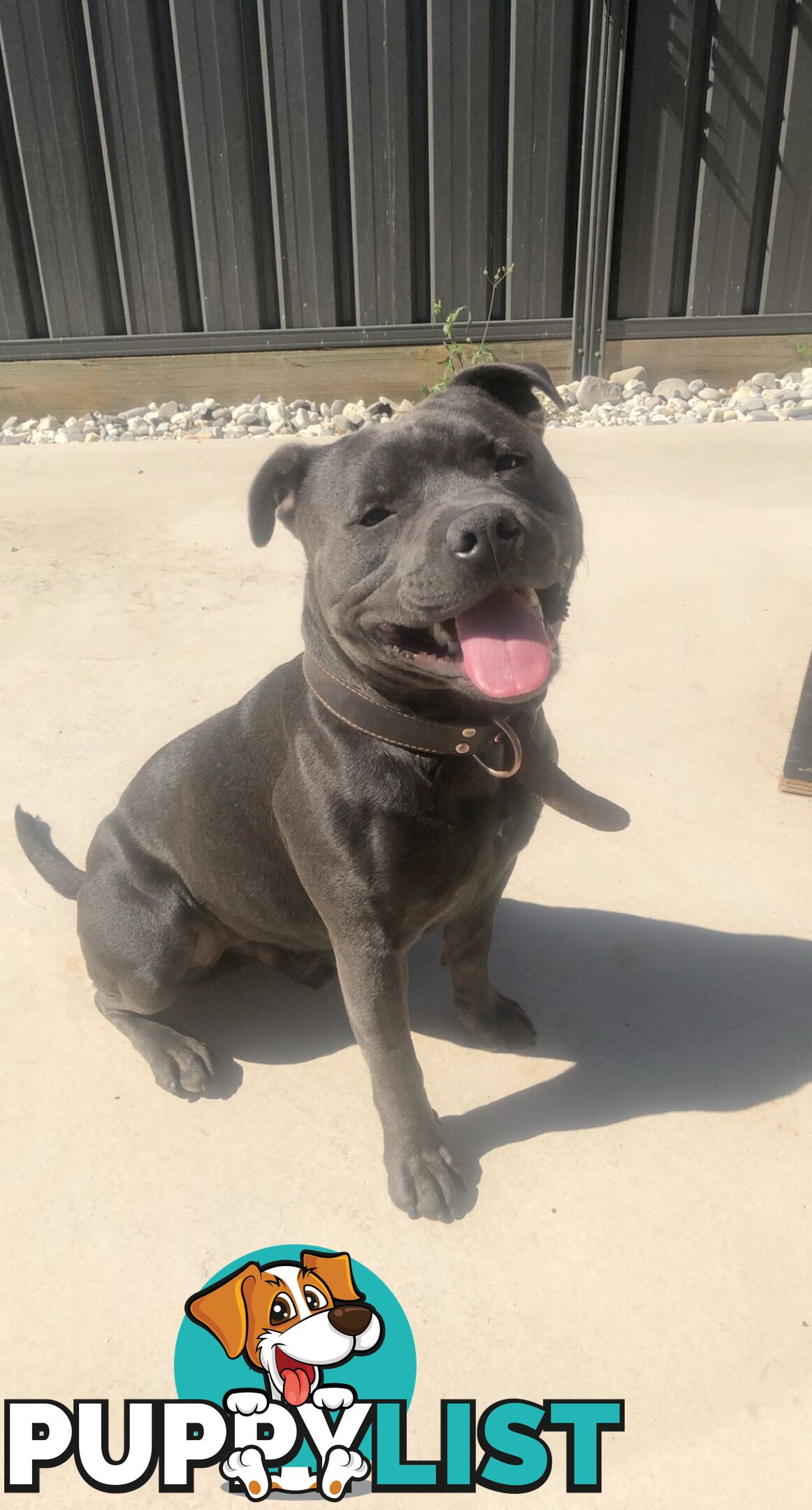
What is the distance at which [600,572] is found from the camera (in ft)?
13.9

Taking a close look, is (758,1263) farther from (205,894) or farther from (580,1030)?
(205,894)

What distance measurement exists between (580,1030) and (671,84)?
5.87m

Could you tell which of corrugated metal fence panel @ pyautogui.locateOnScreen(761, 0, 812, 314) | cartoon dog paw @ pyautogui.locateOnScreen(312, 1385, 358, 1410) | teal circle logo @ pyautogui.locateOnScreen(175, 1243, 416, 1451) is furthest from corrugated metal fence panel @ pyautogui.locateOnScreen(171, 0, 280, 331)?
cartoon dog paw @ pyautogui.locateOnScreen(312, 1385, 358, 1410)

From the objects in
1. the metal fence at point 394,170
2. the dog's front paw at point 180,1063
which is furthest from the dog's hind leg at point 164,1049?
the metal fence at point 394,170

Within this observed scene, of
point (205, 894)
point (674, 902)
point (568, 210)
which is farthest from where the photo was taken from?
point (568, 210)

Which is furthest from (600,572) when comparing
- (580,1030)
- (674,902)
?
(580,1030)

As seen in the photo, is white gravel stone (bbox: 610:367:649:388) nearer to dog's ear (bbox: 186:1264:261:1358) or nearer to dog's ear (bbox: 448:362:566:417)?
dog's ear (bbox: 448:362:566:417)

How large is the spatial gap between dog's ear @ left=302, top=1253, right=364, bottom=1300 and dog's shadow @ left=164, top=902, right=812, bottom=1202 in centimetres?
33

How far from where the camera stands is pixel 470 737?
1776mm

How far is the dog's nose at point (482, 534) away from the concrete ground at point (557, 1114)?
1.16 m

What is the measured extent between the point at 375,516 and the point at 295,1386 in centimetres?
144

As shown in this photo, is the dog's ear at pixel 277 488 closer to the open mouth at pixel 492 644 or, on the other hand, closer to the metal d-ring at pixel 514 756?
the open mouth at pixel 492 644

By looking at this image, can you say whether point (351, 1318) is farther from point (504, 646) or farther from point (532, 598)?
point (532, 598)

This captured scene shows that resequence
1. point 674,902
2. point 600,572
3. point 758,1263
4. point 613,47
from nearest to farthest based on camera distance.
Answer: point 758,1263
point 674,902
point 600,572
point 613,47
